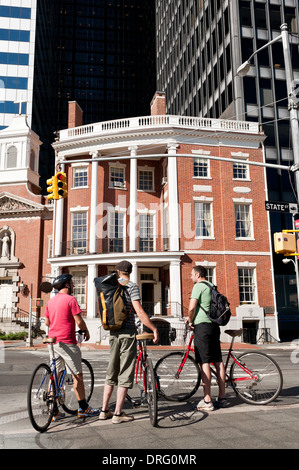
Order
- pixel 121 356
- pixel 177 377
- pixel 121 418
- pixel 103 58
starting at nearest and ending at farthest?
pixel 121 418
pixel 121 356
pixel 177 377
pixel 103 58

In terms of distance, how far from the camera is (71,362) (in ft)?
19.2

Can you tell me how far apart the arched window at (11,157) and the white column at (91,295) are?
14916mm

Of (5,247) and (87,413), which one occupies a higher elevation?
(5,247)

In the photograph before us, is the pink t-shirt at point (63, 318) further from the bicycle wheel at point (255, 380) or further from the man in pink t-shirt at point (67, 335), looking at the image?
the bicycle wheel at point (255, 380)

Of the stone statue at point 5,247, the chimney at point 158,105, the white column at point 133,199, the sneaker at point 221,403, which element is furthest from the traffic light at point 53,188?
the stone statue at point 5,247

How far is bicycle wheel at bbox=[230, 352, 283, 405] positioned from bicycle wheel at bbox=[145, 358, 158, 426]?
1.56 metres

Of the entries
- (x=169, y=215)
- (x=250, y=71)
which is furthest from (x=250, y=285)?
(x=250, y=71)

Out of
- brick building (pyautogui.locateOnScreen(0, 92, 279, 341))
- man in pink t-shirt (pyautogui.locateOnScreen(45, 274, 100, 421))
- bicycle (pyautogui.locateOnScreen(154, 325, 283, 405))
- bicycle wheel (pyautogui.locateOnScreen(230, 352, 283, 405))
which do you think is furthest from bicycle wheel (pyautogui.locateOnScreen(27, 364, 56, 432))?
brick building (pyautogui.locateOnScreen(0, 92, 279, 341))

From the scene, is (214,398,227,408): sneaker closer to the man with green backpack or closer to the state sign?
the man with green backpack

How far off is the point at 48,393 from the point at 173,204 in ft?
76.1

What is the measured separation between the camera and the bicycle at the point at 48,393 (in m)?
5.37

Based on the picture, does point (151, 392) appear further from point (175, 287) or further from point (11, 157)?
point (11, 157)

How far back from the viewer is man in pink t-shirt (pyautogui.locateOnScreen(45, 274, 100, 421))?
19.3 ft

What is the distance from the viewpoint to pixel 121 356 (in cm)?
571
